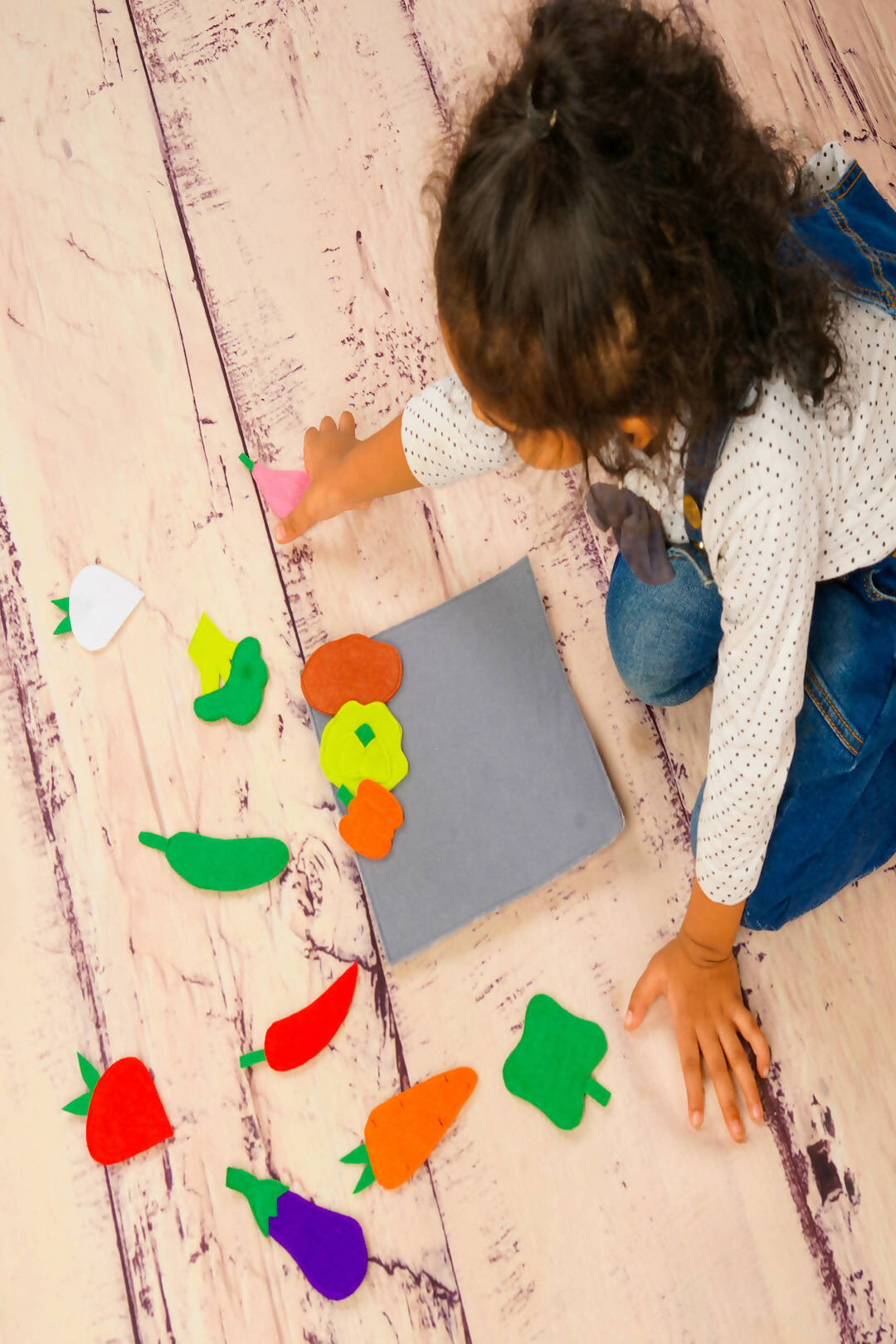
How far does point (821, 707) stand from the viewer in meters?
0.66

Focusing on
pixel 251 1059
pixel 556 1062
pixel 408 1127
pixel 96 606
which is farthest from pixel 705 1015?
pixel 96 606

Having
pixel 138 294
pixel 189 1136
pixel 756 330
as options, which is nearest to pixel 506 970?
pixel 189 1136

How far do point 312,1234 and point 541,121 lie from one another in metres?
0.68

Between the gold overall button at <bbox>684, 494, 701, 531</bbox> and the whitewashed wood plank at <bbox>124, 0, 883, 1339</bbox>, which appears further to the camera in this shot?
the whitewashed wood plank at <bbox>124, 0, 883, 1339</bbox>

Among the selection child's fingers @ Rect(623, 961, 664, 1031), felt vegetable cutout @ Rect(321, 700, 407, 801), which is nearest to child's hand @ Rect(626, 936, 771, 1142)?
child's fingers @ Rect(623, 961, 664, 1031)

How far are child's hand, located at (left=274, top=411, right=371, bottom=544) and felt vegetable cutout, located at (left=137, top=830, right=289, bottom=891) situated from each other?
0.80 ft

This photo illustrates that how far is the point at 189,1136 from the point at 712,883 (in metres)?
0.41

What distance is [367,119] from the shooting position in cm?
94

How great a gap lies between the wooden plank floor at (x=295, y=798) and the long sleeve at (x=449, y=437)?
128mm

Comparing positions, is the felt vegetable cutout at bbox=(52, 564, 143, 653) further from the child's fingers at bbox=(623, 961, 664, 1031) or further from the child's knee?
the child's fingers at bbox=(623, 961, 664, 1031)

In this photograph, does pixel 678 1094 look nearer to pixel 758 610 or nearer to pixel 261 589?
pixel 758 610

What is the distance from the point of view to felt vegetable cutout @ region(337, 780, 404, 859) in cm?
75

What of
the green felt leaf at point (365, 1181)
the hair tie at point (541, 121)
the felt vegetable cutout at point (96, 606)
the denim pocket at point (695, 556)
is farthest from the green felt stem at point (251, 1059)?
the hair tie at point (541, 121)

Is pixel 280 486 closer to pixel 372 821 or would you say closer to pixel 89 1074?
pixel 372 821
